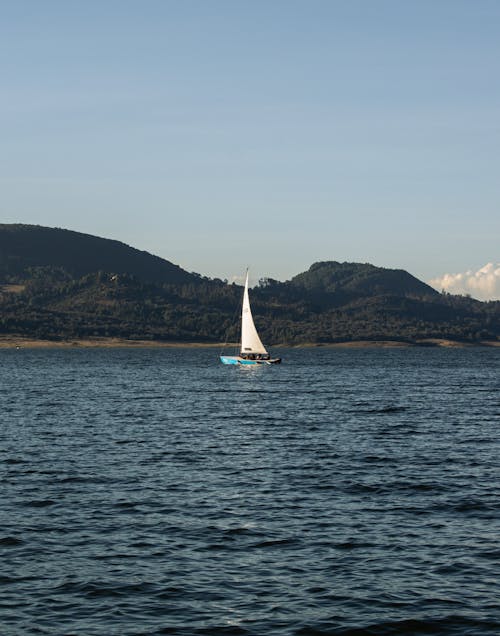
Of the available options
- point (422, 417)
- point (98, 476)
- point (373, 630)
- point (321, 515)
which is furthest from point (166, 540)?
point (422, 417)

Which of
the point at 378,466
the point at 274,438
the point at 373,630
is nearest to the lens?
the point at 373,630

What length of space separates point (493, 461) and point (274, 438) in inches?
729

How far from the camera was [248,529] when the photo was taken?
36.6 meters

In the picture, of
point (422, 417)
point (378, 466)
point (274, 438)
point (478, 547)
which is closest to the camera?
point (478, 547)

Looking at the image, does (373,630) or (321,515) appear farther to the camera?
(321,515)

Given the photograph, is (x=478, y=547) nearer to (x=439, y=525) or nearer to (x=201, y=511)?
(x=439, y=525)

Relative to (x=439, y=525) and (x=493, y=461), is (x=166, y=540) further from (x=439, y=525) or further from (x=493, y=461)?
(x=493, y=461)

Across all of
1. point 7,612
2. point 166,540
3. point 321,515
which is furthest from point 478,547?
point 7,612

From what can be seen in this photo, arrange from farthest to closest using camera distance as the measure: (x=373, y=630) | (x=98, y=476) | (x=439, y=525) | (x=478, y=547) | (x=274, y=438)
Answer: (x=274, y=438) → (x=98, y=476) → (x=439, y=525) → (x=478, y=547) → (x=373, y=630)

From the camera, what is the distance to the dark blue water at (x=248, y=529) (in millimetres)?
26719

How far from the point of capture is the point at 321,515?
39.5 meters

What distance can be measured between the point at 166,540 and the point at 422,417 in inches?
2304

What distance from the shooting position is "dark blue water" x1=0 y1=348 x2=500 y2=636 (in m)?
26.7

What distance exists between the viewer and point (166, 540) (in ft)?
114
